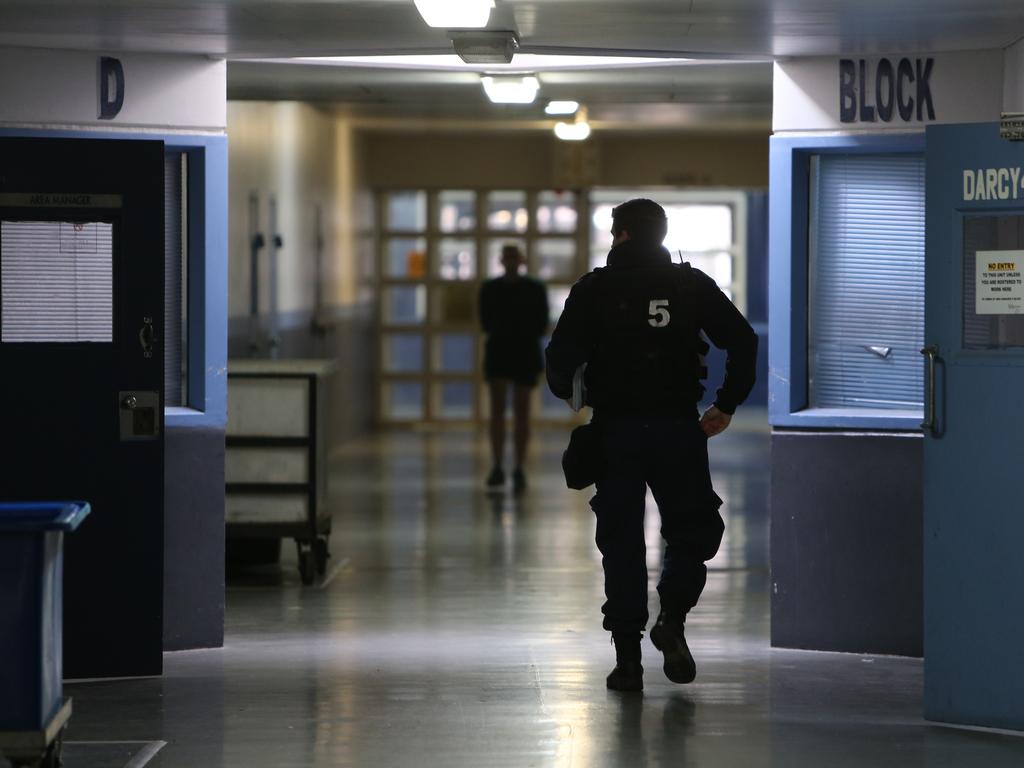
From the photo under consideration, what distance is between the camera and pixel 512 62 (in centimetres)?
706

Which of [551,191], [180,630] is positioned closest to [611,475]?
[180,630]

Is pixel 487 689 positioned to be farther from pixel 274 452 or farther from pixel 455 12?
pixel 274 452

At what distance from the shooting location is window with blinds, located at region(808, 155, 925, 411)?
6.31 meters

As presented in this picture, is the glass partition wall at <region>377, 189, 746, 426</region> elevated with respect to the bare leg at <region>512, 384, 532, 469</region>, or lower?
elevated

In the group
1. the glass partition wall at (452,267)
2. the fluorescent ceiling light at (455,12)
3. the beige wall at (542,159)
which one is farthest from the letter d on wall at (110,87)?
the glass partition wall at (452,267)

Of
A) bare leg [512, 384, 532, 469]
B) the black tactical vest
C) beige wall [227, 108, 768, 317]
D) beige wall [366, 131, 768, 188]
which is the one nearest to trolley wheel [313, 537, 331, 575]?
the black tactical vest

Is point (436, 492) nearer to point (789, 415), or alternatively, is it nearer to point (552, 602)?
point (552, 602)

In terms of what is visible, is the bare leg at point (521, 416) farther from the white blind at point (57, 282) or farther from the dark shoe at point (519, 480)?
the white blind at point (57, 282)

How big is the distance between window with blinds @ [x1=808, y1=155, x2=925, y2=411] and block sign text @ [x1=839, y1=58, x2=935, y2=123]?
177 mm

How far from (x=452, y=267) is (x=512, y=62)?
1113cm

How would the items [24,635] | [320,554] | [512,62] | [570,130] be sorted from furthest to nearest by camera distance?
1. [570,130]
2. [320,554]
3. [512,62]
4. [24,635]

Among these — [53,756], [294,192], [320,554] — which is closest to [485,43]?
[53,756]

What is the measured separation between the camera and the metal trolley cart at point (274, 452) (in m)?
8.00

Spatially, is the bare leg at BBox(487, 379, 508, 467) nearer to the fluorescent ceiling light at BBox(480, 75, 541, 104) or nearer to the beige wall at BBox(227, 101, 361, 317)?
the beige wall at BBox(227, 101, 361, 317)
